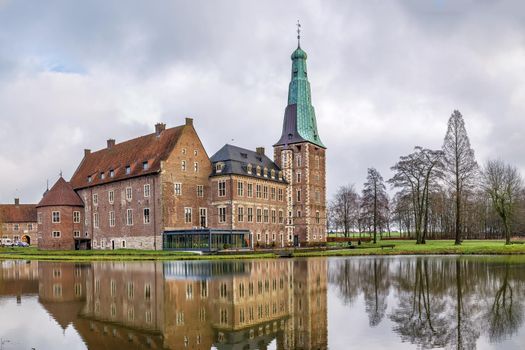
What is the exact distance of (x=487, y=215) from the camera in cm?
9144

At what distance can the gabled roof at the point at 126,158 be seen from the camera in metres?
59.0

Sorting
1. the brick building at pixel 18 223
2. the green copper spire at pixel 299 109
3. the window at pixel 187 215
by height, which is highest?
the green copper spire at pixel 299 109

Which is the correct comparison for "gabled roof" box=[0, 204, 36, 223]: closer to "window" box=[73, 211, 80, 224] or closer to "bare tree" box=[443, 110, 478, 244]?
"window" box=[73, 211, 80, 224]

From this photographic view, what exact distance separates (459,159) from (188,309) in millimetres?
50071

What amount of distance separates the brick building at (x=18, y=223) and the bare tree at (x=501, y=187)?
269 feet

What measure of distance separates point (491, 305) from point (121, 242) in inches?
2042

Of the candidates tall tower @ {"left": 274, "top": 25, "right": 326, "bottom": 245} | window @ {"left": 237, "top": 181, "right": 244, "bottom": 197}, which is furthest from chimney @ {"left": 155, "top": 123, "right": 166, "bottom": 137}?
tall tower @ {"left": 274, "top": 25, "right": 326, "bottom": 245}

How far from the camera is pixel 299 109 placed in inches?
2921

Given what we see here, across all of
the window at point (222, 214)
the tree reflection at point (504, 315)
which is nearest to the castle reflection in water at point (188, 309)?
the tree reflection at point (504, 315)

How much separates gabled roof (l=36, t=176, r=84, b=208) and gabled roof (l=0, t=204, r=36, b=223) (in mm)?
37367

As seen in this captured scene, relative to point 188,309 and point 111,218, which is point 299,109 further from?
point 188,309

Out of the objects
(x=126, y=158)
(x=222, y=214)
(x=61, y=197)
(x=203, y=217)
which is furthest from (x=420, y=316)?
(x=61, y=197)

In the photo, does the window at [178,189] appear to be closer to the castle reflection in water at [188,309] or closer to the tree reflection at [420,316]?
the castle reflection in water at [188,309]

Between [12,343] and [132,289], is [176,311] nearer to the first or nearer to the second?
[12,343]
